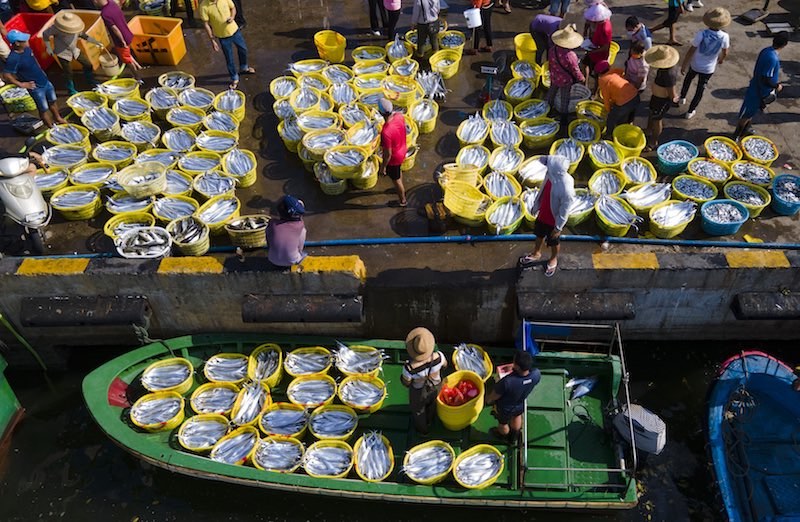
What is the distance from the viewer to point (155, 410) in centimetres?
808

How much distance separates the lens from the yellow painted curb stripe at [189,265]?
8336 millimetres

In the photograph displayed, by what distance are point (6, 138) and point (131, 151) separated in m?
2.63

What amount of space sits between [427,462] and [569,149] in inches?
210

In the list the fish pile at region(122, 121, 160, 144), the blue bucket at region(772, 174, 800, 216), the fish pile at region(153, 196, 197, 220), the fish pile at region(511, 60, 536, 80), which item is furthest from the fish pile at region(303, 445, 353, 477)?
the fish pile at region(511, 60, 536, 80)

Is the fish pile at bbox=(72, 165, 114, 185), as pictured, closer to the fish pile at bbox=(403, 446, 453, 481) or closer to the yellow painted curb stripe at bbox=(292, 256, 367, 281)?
the yellow painted curb stripe at bbox=(292, 256, 367, 281)

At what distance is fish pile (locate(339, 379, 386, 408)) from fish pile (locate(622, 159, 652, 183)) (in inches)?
194

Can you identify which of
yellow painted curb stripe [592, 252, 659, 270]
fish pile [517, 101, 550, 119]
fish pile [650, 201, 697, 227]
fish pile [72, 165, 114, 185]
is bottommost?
yellow painted curb stripe [592, 252, 659, 270]

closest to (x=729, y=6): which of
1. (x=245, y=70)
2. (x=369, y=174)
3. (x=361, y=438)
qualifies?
(x=369, y=174)

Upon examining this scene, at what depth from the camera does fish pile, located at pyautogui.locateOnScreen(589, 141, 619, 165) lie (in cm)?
967

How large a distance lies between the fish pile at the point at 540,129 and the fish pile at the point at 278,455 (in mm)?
6076

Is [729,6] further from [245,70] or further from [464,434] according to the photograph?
[464,434]

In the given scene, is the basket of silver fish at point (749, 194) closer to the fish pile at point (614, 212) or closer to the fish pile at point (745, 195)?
the fish pile at point (745, 195)

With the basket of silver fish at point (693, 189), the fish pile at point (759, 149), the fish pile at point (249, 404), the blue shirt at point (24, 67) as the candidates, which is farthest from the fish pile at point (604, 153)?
the blue shirt at point (24, 67)

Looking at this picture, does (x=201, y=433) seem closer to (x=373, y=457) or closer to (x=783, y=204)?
(x=373, y=457)
